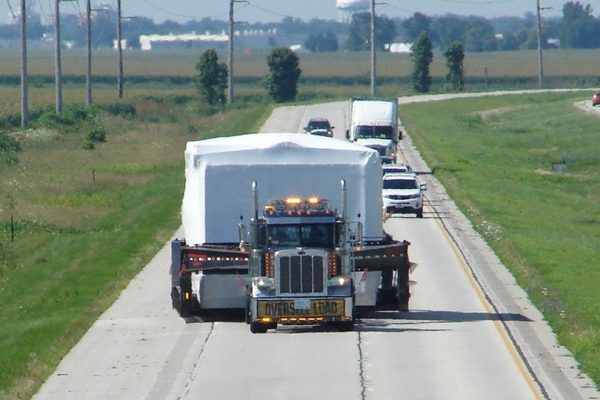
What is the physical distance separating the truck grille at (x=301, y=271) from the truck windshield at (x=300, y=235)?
0.52 m

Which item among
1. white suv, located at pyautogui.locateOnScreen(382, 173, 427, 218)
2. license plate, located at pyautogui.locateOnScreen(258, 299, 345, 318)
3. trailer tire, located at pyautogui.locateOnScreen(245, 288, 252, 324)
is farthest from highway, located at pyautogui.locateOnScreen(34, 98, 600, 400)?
white suv, located at pyautogui.locateOnScreen(382, 173, 427, 218)

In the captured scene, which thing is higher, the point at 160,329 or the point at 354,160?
the point at 354,160

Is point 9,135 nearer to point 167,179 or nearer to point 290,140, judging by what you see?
point 167,179

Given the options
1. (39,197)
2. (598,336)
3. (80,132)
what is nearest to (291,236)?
(598,336)

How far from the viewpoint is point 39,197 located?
62844 mm

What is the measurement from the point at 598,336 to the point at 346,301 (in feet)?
16.0

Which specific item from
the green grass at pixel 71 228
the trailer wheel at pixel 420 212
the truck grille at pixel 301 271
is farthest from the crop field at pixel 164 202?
the truck grille at pixel 301 271

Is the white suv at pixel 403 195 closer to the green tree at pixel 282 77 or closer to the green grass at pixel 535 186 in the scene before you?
the green grass at pixel 535 186

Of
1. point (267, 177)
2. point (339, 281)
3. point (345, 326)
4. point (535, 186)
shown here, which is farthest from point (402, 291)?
point (535, 186)

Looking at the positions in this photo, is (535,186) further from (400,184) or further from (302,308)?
(302,308)

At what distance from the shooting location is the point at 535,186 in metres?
75.2

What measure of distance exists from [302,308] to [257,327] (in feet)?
3.96

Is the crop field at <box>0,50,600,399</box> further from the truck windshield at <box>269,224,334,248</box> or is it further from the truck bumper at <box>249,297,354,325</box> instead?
the truck windshield at <box>269,224,334,248</box>

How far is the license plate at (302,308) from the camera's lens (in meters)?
29.3
